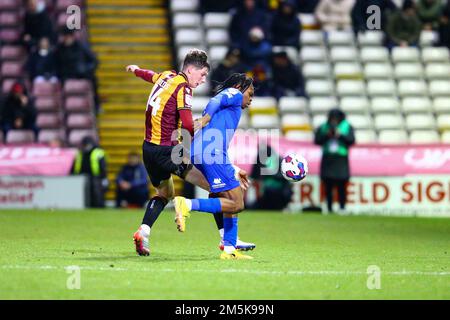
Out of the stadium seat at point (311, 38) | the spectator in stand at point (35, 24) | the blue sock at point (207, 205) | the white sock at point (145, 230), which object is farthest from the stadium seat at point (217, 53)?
the blue sock at point (207, 205)

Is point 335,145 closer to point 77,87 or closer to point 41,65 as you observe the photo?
point 77,87

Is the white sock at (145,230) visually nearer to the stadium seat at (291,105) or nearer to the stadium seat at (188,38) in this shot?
the stadium seat at (291,105)

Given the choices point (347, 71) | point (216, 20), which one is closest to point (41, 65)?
point (216, 20)

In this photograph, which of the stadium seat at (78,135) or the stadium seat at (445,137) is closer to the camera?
the stadium seat at (78,135)

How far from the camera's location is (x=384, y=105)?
73.8ft

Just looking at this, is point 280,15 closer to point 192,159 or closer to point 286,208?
point 286,208

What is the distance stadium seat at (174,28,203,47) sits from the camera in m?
23.1

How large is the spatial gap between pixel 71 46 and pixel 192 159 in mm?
11107

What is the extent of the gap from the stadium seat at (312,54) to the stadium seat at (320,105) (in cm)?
123

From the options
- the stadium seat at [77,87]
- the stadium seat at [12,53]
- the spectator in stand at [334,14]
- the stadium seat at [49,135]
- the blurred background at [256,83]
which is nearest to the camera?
the blurred background at [256,83]

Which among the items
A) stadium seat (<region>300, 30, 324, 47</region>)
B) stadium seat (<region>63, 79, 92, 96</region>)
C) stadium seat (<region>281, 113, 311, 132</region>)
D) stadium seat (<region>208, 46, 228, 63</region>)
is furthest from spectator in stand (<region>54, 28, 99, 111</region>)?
stadium seat (<region>300, 30, 324, 47</region>)

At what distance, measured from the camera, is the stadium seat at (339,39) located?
2361 centimetres

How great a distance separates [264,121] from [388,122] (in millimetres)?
2626
